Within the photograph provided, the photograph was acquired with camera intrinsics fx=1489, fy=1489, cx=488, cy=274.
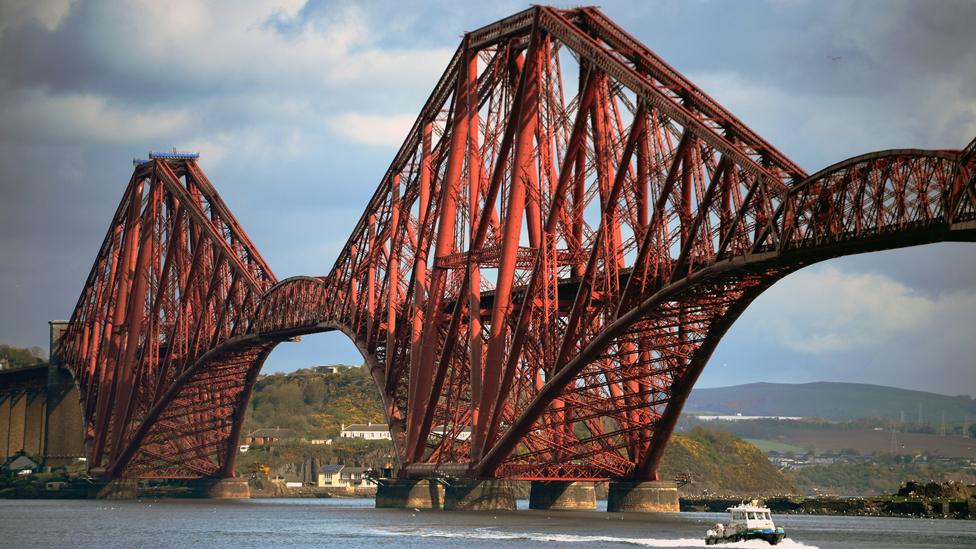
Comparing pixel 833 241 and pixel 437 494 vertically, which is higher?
pixel 833 241

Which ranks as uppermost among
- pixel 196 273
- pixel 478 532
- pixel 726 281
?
pixel 196 273

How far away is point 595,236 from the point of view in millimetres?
86625

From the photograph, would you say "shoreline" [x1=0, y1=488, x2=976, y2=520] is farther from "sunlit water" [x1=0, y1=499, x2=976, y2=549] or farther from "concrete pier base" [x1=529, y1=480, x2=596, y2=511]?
"concrete pier base" [x1=529, y1=480, x2=596, y2=511]

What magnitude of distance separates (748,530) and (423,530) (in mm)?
19420

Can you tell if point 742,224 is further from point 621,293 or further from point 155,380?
point 155,380

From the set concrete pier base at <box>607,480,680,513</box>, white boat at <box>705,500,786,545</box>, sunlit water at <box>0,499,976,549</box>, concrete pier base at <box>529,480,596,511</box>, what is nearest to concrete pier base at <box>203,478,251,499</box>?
sunlit water at <box>0,499,976,549</box>

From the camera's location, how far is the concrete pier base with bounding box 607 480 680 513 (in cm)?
9762

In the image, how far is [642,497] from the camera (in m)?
97.8

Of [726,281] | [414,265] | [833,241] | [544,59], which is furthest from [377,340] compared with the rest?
[833,241]

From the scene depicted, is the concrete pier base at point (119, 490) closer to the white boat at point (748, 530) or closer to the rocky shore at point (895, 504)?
the rocky shore at point (895, 504)

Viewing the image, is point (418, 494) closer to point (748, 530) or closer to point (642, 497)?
point (642, 497)

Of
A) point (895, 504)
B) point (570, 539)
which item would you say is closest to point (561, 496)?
point (570, 539)

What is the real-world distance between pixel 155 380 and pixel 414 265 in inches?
2353

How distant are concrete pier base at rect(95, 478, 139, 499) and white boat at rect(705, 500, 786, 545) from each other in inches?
3828
